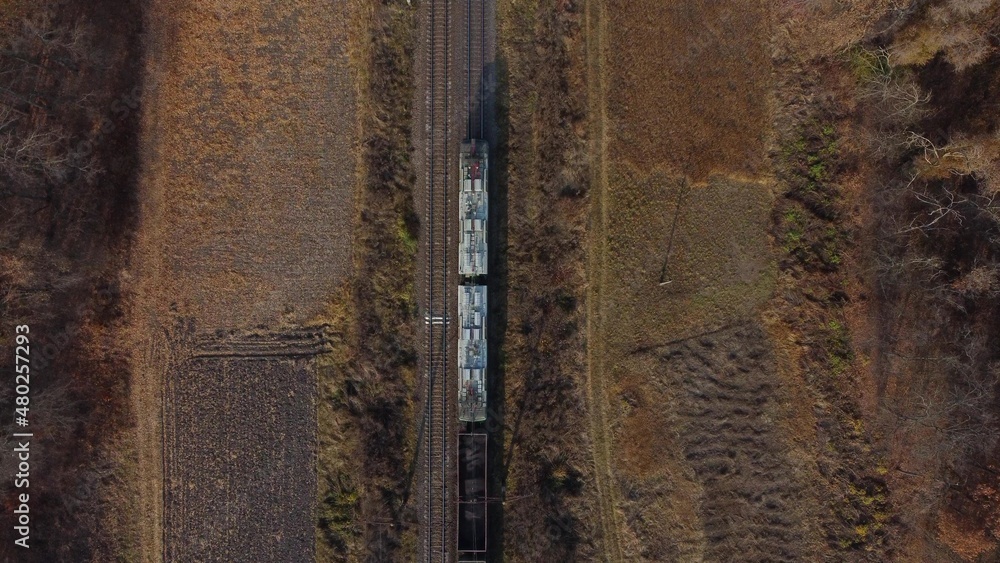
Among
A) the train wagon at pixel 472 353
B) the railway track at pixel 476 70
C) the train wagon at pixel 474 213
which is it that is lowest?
the train wagon at pixel 472 353

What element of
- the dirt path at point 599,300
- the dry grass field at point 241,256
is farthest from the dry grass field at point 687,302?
the dry grass field at point 241,256

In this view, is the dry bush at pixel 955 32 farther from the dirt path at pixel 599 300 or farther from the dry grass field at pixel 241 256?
the dry grass field at pixel 241 256

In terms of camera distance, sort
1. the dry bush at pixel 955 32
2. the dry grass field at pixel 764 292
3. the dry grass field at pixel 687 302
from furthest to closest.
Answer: the dry grass field at pixel 687 302 → the dry grass field at pixel 764 292 → the dry bush at pixel 955 32

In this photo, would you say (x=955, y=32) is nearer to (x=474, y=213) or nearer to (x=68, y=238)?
(x=474, y=213)

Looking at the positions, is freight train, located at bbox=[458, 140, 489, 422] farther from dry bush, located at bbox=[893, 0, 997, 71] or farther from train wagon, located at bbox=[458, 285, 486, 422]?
dry bush, located at bbox=[893, 0, 997, 71]

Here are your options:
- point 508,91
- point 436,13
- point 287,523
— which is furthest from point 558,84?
point 287,523

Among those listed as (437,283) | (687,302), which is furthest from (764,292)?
(437,283)

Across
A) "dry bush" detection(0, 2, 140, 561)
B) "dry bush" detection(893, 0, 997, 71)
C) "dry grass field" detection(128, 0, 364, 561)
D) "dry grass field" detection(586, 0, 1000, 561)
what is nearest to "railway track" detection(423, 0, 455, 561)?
"dry grass field" detection(128, 0, 364, 561)
